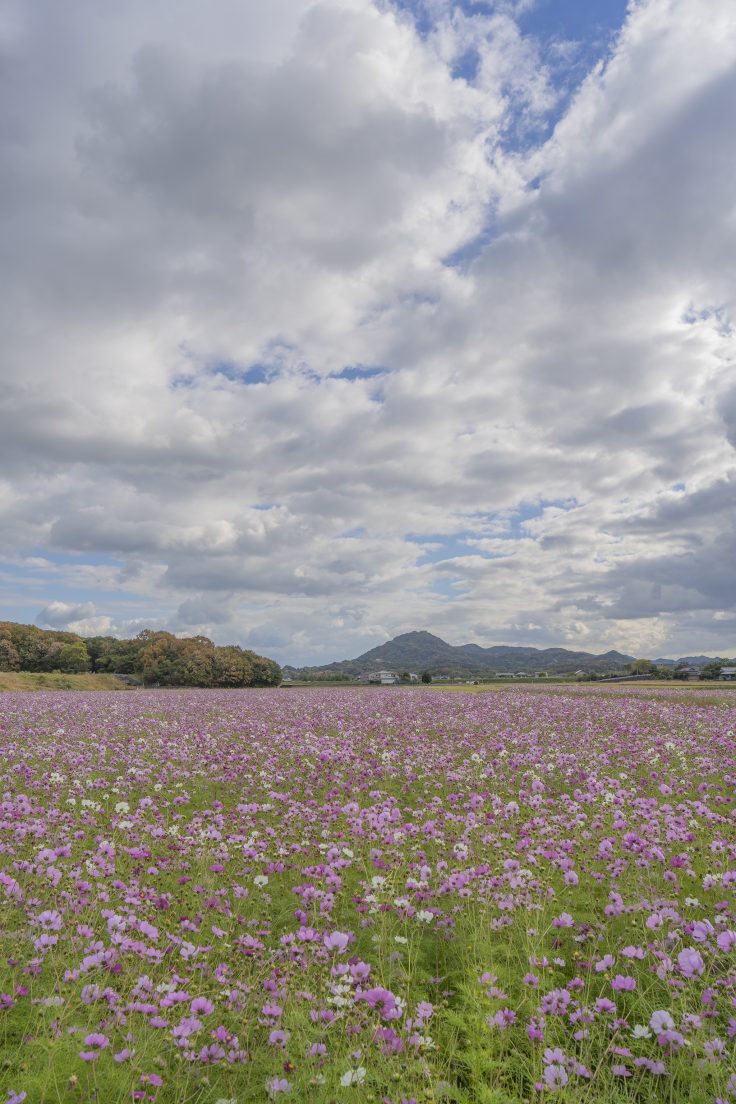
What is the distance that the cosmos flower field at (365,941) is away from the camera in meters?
3.33

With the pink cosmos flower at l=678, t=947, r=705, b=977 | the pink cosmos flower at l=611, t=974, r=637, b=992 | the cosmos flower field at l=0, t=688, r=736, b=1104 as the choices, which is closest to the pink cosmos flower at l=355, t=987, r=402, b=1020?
the cosmos flower field at l=0, t=688, r=736, b=1104

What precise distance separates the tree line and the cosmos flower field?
71.4m

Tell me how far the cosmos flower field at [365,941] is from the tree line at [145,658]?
7137cm

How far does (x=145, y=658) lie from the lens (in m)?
84.4

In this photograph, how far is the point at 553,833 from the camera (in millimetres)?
6785

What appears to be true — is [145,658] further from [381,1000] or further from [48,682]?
[381,1000]

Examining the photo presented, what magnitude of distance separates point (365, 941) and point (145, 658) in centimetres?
8568

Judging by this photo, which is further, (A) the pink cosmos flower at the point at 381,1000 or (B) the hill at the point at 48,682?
(B) the hill at the point at 48,682

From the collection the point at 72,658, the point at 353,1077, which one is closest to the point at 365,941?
the point at 353,1077

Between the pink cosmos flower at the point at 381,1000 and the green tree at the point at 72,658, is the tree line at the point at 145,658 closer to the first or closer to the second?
the green tree at the point at 72,658

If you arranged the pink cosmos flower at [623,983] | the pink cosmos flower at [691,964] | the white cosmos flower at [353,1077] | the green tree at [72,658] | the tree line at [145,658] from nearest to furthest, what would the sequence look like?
the white cosmos flower at [353,1077] < the pink cosmos flower at [691,964] < the pink cosmos flower at [623,983] < the tree line at [145,658] < the green tree at [72,658]

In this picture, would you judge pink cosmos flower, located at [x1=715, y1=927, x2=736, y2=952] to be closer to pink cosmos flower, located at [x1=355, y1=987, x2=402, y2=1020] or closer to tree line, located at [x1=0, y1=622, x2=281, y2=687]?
pink cosmos flower, located at [x1=355, y1=987, x2=402, y2=1020]

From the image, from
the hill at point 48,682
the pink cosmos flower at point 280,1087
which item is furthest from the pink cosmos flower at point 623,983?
the hill at point 48,682

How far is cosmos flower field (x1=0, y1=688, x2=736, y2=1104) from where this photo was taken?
10.9ft
